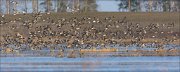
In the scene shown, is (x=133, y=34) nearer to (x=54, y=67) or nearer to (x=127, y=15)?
(x=127, y=15)

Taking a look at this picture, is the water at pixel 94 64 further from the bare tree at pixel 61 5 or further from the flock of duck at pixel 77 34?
the bare tree at pixel 61 5

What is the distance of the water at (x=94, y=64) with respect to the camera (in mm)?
36719

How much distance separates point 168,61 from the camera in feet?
135

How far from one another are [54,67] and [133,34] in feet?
90.4

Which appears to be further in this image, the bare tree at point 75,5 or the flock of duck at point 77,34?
the bare tree at point 75,5

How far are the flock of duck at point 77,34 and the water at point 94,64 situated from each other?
346 centimetres

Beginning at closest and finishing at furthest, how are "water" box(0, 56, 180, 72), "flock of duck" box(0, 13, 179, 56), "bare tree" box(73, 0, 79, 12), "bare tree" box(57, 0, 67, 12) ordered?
"water" box(0, 56, 180, 72), "flock of duck" box(0, 13, 179, 56), "bare tree" box(73, 0, 79, 12), "bare tree" box(57, 0, 67, 12)

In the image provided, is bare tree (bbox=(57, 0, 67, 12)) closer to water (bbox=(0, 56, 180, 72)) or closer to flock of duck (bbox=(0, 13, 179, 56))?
flock of duck (bbox=(0, 13, 179, 56))

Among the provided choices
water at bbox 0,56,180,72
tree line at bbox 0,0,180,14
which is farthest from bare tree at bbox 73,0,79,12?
water at bbox 0,56,180,72

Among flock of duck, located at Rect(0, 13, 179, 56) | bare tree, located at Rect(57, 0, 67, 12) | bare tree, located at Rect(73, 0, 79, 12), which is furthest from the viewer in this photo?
bare tree, located at Rect(57, 0, 67, 12)

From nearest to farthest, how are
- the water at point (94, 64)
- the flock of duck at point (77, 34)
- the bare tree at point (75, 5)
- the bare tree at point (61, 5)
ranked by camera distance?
1. the water at point (94, 64)
2. the flock of duck at point (77, 34)
3. the bare tree at point (75, 5)
4. the bare tree at point (61, 5)

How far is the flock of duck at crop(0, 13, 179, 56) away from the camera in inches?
2119

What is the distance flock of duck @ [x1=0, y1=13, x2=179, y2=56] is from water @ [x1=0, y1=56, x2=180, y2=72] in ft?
11.4

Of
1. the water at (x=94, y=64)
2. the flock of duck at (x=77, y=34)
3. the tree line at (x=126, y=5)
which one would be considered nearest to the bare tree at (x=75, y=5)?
the tree line at (x=126, y=5)
